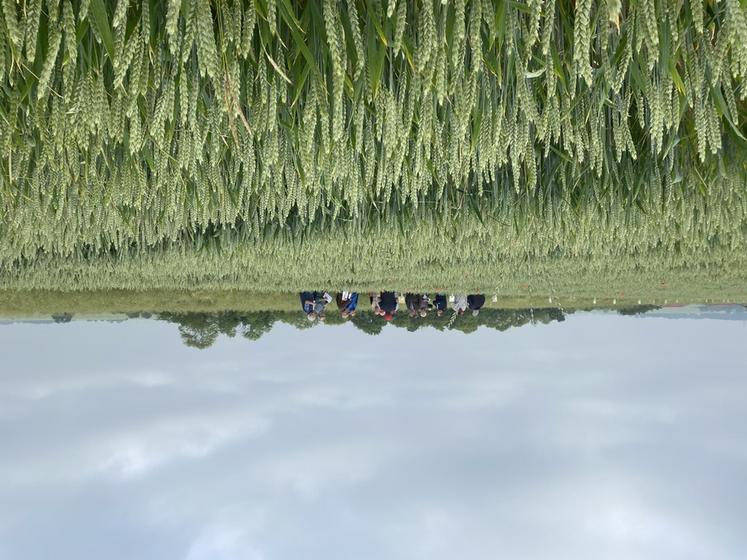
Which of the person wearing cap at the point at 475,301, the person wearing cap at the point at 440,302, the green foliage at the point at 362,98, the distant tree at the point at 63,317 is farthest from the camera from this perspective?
the person wearing cap at the point at 440,302

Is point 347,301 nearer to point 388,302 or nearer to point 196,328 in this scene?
point 388,302

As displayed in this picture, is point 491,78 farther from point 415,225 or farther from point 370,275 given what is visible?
point 370,275

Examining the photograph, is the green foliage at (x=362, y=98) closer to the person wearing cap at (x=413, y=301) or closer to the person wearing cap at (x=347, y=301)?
the person wearing cap at (x=347, y=301)

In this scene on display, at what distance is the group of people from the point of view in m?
6.07

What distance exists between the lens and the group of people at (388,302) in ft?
19.9

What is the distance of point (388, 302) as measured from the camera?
6.19m

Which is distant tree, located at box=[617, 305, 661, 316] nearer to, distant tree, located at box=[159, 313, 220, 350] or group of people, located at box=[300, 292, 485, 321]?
group of people, located at box=[300, 292, 485, 321]

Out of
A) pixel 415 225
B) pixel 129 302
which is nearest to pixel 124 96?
pixel 415 225

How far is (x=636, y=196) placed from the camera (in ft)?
7.02

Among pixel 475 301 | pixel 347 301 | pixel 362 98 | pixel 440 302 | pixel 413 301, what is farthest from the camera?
pixel 440 302

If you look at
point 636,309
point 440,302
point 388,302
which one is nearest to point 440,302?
point 440,302

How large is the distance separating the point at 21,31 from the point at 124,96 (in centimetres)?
24

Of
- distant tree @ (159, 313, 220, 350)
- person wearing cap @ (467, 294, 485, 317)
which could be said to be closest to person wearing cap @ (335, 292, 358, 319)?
person wearing cap @ (467, 294, 485, 317)

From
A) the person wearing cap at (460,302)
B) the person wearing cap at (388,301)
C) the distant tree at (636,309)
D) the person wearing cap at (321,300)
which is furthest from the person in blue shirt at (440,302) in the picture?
the distant tree at (636,309)
